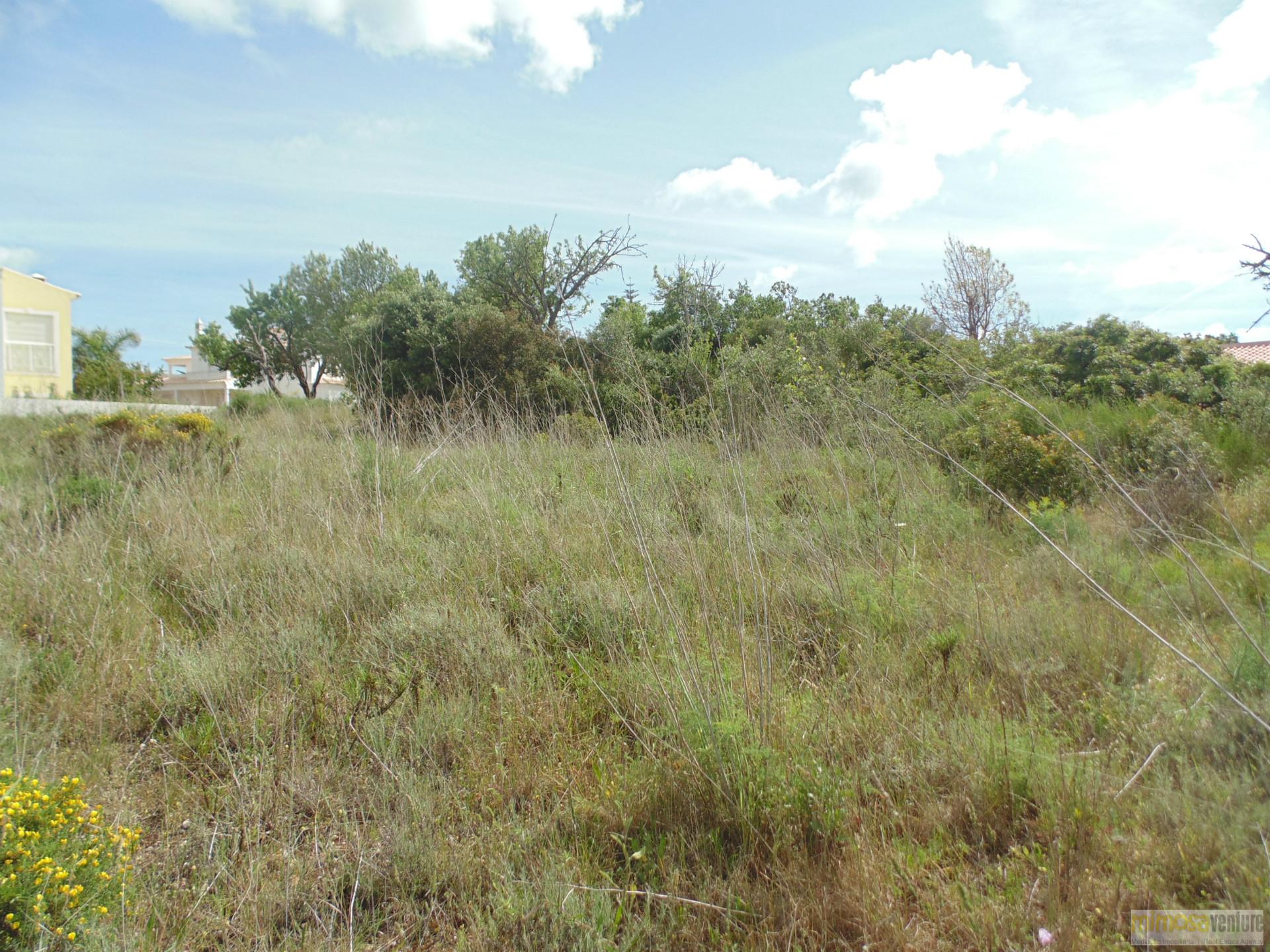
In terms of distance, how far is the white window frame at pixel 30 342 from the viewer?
2312cm

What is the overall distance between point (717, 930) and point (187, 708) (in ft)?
8.49

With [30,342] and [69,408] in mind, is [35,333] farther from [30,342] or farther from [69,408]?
[69,408]

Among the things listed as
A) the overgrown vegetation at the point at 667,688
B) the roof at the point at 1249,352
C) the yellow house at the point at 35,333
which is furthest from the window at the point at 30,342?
the roof at the point at 1249,352

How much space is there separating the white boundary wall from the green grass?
5360 millimetres

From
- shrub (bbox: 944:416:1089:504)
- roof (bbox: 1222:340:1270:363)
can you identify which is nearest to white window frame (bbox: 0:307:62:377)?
shrub (bbox: 944:416:1089:504)

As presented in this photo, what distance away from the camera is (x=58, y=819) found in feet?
6.62

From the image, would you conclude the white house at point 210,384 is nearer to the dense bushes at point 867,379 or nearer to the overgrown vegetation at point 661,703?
the dense bushes at point 867,379

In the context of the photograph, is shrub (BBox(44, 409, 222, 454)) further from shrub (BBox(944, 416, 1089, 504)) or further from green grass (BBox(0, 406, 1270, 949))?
shrub (BBox(944, 416, 1089, 504))

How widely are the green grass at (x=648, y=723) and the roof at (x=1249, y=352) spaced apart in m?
5.16

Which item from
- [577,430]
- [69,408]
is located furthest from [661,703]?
[69,408]

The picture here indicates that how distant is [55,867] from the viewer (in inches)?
74.9

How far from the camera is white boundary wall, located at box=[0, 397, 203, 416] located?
379 inches

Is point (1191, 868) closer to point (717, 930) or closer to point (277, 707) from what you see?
point (717, 930)

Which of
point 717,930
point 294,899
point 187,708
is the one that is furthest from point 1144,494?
point 187,708
